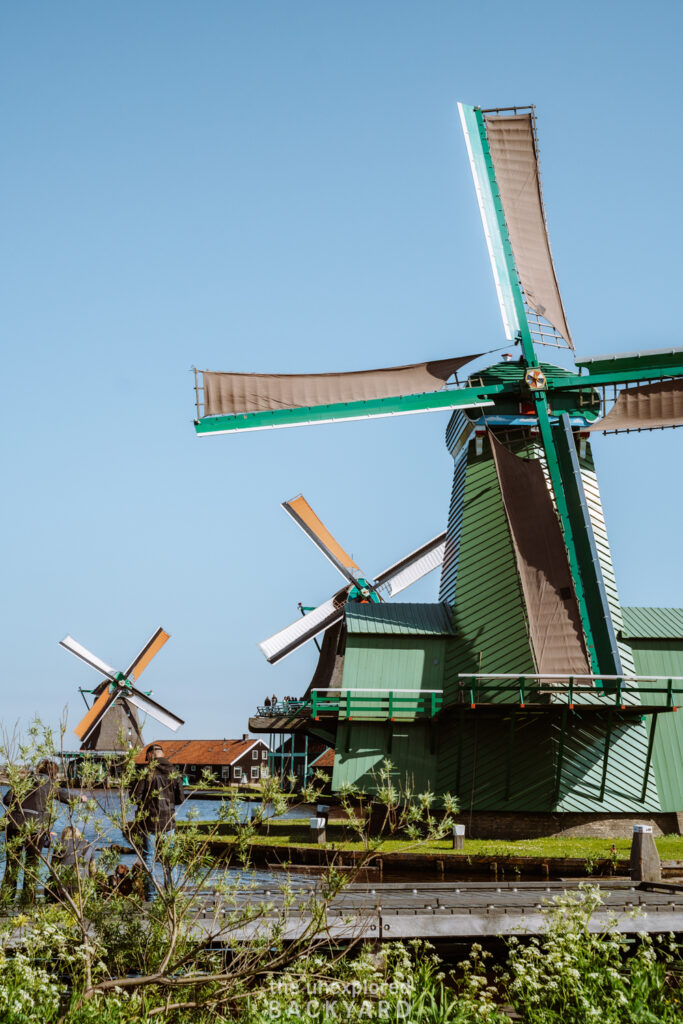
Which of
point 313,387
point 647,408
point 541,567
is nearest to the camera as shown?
point 541,567

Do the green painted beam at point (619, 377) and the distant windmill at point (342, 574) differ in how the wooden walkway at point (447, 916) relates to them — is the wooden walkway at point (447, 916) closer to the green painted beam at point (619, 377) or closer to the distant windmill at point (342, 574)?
the green painted beam at point (619, 377)

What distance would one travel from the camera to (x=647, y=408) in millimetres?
19750

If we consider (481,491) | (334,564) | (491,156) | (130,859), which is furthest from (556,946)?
(334,564)

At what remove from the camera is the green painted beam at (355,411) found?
19500 millimetres

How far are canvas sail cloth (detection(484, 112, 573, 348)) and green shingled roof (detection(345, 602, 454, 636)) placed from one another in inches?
272

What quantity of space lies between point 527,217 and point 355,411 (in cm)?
600

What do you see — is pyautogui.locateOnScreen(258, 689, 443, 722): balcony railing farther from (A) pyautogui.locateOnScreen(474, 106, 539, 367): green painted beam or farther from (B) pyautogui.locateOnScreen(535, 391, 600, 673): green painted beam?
(A) pyautogui.locateOnScreen(474, 106, 539, 367): green painted beam

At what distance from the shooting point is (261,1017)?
6.02m

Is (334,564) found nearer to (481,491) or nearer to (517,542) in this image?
(481,491)

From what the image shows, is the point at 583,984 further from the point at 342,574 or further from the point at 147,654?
the point at 147,654

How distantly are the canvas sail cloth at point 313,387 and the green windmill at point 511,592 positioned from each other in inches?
1.2

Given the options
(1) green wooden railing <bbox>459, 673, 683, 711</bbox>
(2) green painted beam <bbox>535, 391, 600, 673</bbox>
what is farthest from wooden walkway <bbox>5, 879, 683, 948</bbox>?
(2) green painted beam <bbox>535, 391, 600, 673</bbox>

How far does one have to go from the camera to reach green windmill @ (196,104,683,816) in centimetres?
1867

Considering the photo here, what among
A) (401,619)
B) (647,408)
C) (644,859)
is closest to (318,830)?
(401,619)
